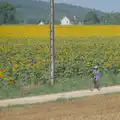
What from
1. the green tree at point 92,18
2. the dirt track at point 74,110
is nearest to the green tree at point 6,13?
the green tree at point 92,18

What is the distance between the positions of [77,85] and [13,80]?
2025 millimetres

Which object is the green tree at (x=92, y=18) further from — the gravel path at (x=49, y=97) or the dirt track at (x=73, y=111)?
the dirt track at (x=73, y=111)

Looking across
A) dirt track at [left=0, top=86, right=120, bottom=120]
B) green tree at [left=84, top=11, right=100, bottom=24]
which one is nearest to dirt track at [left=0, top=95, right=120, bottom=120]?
dirt track at [left=0, top=86, right=120, bottom=120]

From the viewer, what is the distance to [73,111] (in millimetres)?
10172

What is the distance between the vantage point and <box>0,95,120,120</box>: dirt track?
9.34m

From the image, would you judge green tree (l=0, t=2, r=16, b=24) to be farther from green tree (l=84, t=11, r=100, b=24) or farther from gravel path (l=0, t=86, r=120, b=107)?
gravel path (l=0, t=86, r=120, b=107)

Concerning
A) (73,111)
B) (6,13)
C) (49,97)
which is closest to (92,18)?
(6,13)

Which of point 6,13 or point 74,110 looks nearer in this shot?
point 74,110

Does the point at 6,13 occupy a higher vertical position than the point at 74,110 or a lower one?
lower

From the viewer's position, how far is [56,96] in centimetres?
1234

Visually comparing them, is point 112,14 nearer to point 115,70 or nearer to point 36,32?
point 36,32

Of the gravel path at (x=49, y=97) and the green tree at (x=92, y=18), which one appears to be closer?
the gravel path at (x=49, y=97)

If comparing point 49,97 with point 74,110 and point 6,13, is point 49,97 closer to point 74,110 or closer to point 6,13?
point 74,110

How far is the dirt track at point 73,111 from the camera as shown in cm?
934
